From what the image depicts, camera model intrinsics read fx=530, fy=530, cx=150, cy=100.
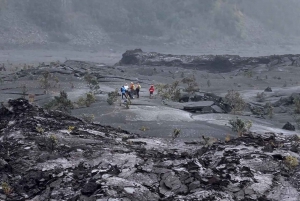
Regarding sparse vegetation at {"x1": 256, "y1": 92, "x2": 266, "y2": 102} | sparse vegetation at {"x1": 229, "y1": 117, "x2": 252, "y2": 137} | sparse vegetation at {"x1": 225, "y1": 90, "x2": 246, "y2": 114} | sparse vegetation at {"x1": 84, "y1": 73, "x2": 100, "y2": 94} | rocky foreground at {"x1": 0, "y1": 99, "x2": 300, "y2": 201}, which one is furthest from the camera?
sparse vegetation at {"x1": 256, "y1": 92, "x2": 266, "y2": 102}

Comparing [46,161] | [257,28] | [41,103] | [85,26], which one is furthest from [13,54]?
[46,161]

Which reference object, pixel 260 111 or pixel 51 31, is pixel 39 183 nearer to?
pixel 260 111

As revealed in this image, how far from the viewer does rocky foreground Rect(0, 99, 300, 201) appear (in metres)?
13.1

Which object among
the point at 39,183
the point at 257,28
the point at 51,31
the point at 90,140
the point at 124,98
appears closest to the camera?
the point at 39,183

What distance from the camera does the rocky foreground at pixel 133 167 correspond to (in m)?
13.1

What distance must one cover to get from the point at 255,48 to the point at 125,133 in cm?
8530

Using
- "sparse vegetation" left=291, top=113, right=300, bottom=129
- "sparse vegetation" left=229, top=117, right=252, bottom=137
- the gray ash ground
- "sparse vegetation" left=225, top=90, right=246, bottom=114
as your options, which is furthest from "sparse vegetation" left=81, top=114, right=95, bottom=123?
"sparse vegetation" left=291, top=113, right=300, bottom=129

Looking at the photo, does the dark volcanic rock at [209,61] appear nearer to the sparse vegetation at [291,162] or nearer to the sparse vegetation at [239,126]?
the sparse vegetation at [239,126]

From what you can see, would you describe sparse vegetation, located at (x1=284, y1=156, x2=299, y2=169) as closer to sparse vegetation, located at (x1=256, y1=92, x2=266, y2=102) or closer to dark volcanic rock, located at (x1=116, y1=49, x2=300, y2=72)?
sparse vegetation, located at (x1=256, y1=92, x2=266, y2=102)

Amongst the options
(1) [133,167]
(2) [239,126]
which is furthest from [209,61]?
(1) [133,167]

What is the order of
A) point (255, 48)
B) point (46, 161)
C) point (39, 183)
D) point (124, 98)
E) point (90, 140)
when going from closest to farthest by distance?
point (39, 183) → point (46, 161) → point (90, 140) → point (124, 98) → point (255, 48)

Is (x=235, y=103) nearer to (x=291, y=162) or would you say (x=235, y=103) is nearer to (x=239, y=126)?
(x=239, y=126)

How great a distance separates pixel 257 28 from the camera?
110750 mm

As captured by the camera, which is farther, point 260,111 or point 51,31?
point 51,31
